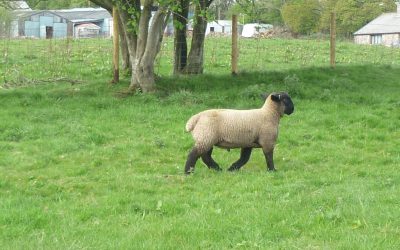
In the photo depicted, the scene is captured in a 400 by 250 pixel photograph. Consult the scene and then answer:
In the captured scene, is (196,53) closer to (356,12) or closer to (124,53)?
(124,53)

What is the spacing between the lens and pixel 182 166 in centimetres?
981

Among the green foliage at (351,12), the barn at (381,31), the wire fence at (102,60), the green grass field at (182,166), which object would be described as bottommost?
the green grass field at (182,166)

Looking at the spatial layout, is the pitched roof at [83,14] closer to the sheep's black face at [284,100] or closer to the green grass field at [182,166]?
the green grass field at [182,166]

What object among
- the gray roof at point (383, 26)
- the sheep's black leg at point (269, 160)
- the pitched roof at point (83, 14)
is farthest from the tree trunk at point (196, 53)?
the pitched roof at point (83, 14)

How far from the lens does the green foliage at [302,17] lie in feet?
218

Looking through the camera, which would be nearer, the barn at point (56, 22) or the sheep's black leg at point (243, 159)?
the sheep's black leg at point (243, 159)

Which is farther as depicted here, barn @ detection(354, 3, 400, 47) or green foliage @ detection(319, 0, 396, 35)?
barn @ detection(354, 3, 400, 47)

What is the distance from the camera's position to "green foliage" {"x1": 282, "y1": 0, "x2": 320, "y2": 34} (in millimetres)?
66438

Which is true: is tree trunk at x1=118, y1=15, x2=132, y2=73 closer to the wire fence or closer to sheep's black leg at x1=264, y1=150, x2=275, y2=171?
the wire fence

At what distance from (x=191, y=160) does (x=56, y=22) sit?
7207cm

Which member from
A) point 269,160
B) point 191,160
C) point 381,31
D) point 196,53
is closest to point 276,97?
point 269,160

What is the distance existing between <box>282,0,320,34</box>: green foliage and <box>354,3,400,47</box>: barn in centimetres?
534

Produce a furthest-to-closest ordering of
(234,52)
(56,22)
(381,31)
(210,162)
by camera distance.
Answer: (56,22) < (381,31) < (234,52) < (210,162)

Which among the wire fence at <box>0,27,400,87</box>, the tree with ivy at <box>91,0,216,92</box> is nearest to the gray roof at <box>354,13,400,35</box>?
the wire fence at <box>0,27,400,87</box>
